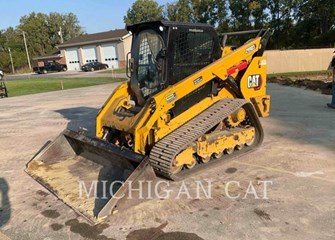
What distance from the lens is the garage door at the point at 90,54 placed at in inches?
2099

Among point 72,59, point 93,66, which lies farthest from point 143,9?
point 93,66

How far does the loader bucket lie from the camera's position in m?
4.29

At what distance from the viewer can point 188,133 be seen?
17.0ft

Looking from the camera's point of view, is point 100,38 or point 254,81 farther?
point 100,38

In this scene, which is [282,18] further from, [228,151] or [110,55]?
[228,151]

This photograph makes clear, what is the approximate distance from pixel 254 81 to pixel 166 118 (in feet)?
7.23

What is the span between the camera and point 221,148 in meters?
5.74

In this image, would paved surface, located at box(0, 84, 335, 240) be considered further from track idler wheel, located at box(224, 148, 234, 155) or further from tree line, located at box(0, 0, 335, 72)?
tree line, located at box(0, 0, 335, 72)

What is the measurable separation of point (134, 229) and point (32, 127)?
22.5 feet

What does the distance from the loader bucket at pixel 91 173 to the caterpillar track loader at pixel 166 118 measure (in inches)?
0.6

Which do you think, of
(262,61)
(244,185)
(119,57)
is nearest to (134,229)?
(244,185)

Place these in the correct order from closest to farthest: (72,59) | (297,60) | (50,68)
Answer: (297,60) < (50,68) < (72,59)

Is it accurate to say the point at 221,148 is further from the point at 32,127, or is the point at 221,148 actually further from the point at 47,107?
the point at 47,107

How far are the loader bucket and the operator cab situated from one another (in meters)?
1.20
